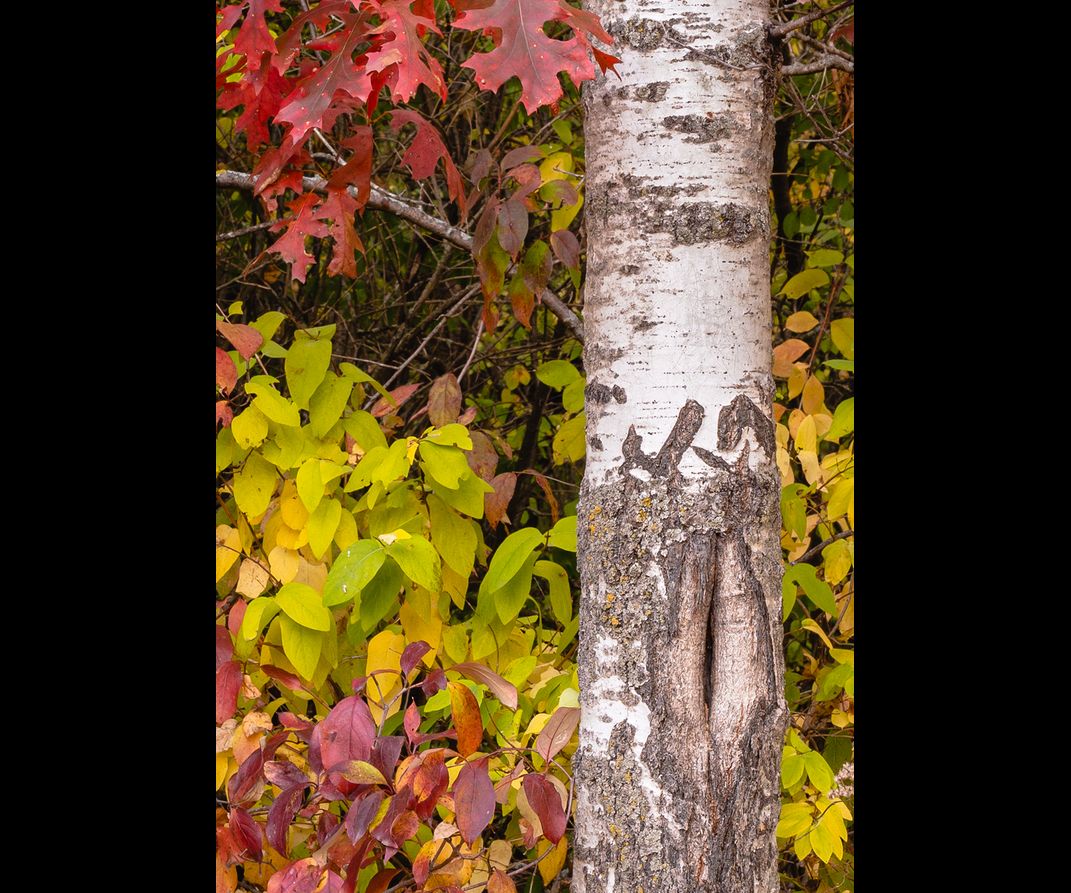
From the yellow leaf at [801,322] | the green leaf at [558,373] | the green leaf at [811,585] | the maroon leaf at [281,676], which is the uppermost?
the yellow leaf at [801,322]

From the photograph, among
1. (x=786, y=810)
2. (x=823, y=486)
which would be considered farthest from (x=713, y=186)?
(x=786, y=810)

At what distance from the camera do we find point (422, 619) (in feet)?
5.33

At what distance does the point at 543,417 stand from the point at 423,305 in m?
0.49

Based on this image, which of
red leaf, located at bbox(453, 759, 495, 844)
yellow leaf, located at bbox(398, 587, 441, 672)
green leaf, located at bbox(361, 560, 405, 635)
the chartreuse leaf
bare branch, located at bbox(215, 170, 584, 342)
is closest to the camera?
red leaf, located at bbox(453, 759, 495, 844)

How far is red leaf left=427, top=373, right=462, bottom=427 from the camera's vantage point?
1754 mm

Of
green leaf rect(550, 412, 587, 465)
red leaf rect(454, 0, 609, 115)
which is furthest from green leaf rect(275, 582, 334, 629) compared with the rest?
red leaf rect(454, 0, 609, 115)

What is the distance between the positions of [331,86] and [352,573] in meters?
0.66

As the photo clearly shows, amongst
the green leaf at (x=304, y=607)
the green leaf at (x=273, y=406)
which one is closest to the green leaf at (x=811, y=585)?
the green leaf at (x=304, y=607)

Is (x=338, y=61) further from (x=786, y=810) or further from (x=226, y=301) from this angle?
(x=226, y=301)

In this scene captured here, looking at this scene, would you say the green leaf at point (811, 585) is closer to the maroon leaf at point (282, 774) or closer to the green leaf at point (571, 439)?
the green leaf at point (571, 439)

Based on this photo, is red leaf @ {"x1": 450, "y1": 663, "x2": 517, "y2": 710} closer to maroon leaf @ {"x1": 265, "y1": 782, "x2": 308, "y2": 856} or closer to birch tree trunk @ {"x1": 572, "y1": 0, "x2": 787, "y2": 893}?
birch tree trunk @ {"x1": 572, "y1": 0, "x2": 787, "y2": 893}

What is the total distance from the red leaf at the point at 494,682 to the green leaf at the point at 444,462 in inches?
10.9

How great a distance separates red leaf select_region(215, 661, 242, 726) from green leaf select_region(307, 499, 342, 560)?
0.70ft

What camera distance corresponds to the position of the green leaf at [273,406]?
1.57 m
